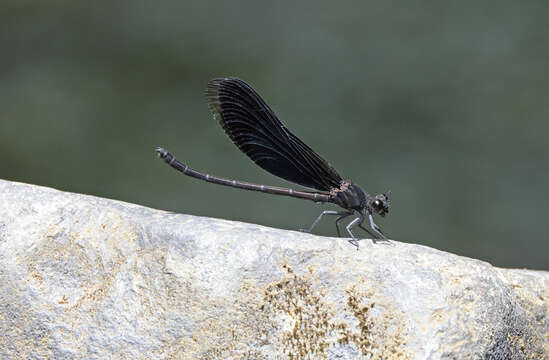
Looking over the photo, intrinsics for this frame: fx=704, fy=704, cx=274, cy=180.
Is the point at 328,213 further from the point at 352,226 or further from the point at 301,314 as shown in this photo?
the point at 301,314

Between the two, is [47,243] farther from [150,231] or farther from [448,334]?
[448,334]

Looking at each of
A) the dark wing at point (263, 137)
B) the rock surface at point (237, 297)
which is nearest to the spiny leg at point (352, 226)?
the rock surface at point (237, 297)

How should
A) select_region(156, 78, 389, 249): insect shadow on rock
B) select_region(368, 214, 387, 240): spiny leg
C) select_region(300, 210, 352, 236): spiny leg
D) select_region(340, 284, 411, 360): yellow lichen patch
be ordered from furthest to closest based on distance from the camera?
select_region(156, 78, 389, 249): insect shadow on rock < select_region(300, 210, 352, 236): spiny leg < select_region(368, 214, 387, 240): spiny leg < select_region(340, 284, 411, 360): yellow lichen patch

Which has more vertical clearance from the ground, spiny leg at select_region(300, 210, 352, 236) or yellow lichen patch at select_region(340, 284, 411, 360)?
spiny leg at select_region(300, 210, 352, 236)

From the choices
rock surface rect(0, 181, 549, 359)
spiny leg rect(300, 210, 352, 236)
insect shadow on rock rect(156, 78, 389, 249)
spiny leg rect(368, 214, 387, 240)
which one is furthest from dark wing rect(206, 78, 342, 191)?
rock surface rect(0, 181, 549, 359)

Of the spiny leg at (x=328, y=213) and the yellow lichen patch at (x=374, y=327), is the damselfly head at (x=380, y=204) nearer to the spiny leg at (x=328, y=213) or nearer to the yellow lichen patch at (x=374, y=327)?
the spiny leg at (x=328, y=213)

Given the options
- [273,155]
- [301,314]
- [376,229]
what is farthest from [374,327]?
[273,155]

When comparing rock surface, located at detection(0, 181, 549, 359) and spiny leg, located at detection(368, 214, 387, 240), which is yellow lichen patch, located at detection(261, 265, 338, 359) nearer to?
rock surface, located at detection(0, 181, 549, 359)

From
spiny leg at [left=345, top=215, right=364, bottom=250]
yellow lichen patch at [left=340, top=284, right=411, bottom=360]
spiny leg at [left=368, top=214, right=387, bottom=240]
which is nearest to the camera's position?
yellow lichen patch at [left=340, top=284, right=411, bottom=360]
